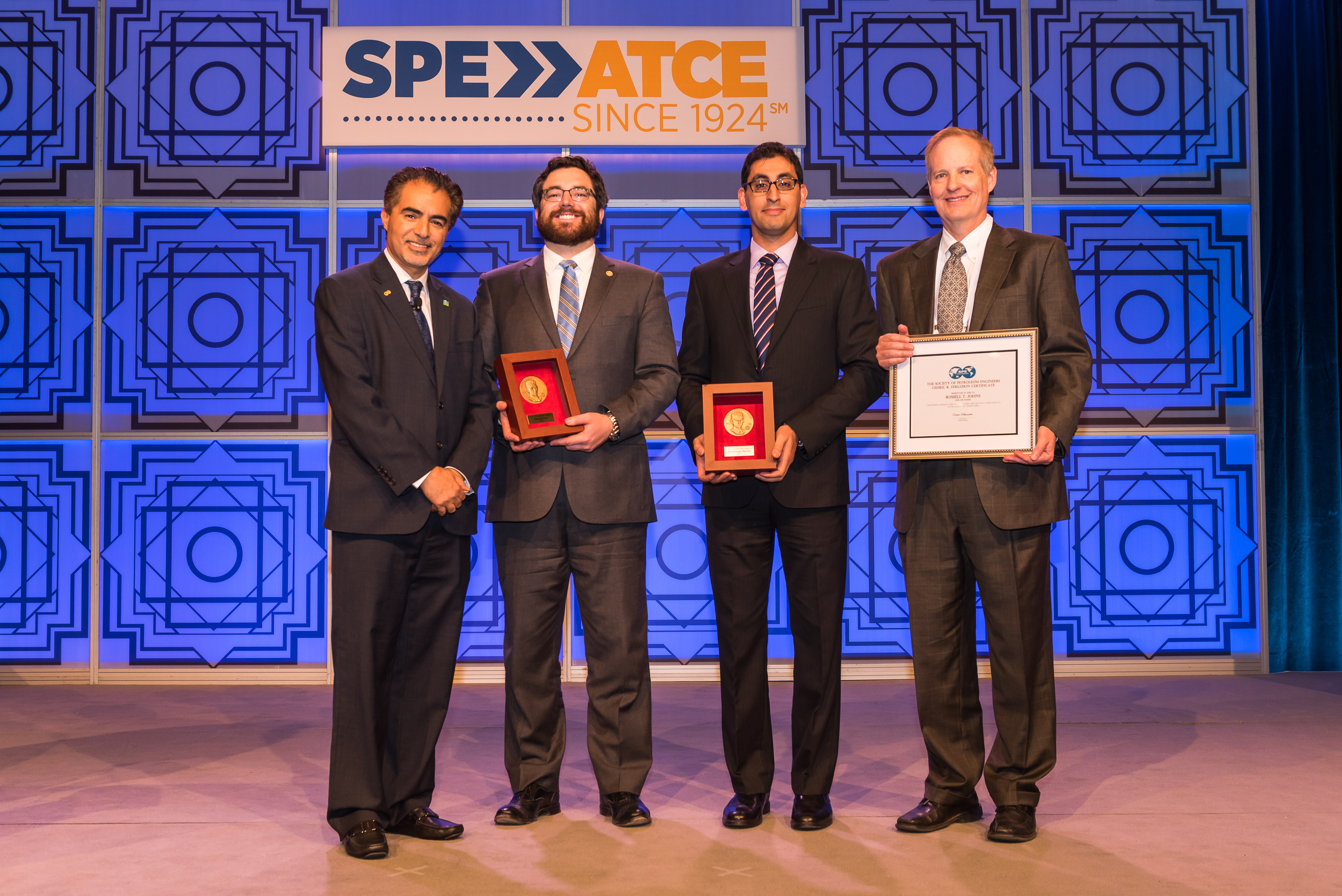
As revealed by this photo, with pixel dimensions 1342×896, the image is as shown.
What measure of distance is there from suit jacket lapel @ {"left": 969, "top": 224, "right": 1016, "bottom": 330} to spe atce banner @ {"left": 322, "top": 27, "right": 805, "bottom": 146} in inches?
108

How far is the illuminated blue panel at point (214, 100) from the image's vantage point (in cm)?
534

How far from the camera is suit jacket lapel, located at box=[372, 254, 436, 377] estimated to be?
276 centimetres

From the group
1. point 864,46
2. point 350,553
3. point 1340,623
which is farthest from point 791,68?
point 1340,623

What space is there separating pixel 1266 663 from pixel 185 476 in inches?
235

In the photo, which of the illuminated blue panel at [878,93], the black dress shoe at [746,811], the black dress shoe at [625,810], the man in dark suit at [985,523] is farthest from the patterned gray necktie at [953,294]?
the illuminated blue panel at [878,93]

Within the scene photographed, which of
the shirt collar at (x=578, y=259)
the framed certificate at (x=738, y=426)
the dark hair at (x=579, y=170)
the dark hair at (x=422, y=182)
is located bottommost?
the framed certificate at (x=738, y=426)

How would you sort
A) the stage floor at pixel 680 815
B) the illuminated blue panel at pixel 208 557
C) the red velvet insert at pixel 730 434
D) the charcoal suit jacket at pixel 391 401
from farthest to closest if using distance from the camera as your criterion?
the illuminated blue panel at pixel 208 557 → the red velvet insert at pixel 730 434 → the charcoal suit jacket at pixel 391 401 → the stage floor at pixel 680 815

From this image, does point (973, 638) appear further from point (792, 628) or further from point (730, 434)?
point (730, 434)

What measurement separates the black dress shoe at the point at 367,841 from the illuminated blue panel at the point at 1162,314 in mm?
4333

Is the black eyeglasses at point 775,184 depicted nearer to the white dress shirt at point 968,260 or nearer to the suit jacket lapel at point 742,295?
the suit jacket lapel at point 742,295

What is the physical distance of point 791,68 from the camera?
533 centimetres

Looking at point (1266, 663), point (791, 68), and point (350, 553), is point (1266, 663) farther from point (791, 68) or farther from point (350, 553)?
point (350, 553)

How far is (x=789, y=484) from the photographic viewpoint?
9.37 feet

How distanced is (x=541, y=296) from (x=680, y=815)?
1.63 meters
